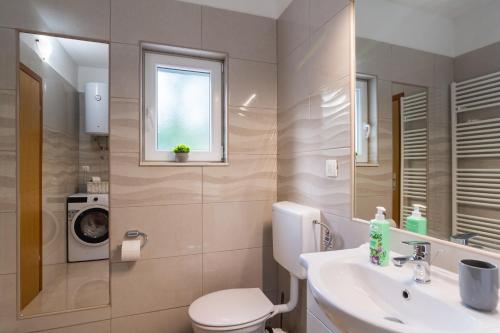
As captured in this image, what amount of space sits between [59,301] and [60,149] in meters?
0.97

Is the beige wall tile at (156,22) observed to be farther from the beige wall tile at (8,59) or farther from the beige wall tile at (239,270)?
the beige wall tile at (239,270)

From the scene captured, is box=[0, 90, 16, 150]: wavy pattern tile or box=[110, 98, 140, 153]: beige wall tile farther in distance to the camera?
box=[110, 98, 140, 153]: beige wall tile

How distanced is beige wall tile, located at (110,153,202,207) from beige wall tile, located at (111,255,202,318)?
0.39 metres

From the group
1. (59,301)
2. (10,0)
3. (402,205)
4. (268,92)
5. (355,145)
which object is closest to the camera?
(402,205)

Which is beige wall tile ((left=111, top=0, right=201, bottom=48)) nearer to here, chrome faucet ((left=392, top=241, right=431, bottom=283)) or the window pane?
the window pane

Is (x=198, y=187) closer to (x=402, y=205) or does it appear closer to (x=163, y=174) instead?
(x=163, y=174)

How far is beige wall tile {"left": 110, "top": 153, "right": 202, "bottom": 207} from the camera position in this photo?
5.55 feet

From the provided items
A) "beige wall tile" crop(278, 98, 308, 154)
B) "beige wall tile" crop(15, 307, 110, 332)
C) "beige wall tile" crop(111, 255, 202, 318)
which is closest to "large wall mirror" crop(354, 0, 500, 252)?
"beige wall tile" crop(278, 98, 308, 154)

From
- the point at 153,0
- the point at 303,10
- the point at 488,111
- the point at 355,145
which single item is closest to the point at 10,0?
the point at 153,0

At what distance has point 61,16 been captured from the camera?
5.25 ft

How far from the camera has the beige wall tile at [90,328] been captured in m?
1.61

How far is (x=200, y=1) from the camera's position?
1.85 meters

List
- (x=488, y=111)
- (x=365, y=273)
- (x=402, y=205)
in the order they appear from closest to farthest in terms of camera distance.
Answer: (x=488, y=111) < (x=365, y=273) < (x=402, y=205)

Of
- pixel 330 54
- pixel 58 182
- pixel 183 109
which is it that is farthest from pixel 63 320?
pixel 330 54
